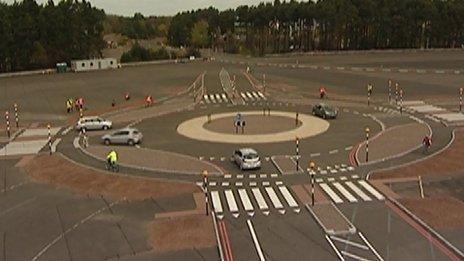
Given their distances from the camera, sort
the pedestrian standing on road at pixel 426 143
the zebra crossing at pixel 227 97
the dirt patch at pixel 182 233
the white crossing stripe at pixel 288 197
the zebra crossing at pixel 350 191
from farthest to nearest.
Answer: the zebra crossing at pixel 227 97
the pedestrian standing on road at pixel 426 143
the zebra crossing at pixel 350 191
the white crossing stripe at pixel 288 197
the dirt patch at pixel 182 233

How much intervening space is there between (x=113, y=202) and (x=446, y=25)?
146152 mm

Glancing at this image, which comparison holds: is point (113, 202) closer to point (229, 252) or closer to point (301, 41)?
point (229, 252)

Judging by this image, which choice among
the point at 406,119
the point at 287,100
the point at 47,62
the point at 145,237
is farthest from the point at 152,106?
the point at 47,62

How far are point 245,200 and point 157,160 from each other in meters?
13.3

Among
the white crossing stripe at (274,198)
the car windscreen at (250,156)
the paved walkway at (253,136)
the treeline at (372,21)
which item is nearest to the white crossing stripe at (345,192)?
the white crossing stripe at (274,198)

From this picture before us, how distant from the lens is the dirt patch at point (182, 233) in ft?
94.2

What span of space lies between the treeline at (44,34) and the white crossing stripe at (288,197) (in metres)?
107

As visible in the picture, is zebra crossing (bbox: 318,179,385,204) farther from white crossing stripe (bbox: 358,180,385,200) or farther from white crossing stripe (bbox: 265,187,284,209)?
white crossing stripe (bbox: 265,187,284,209)

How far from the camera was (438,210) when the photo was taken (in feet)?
107

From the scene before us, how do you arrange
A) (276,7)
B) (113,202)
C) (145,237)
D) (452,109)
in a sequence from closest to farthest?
(145,237), (113,202), (452,109), (276,7)

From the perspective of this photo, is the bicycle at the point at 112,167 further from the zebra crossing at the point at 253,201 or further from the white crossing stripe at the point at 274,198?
the white crossing stripe at the point at 274,198

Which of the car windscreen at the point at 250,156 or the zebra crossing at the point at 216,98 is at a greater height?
the car windscreen at the point at 250,156

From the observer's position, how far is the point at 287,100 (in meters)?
80.1

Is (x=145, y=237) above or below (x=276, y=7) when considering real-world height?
below
